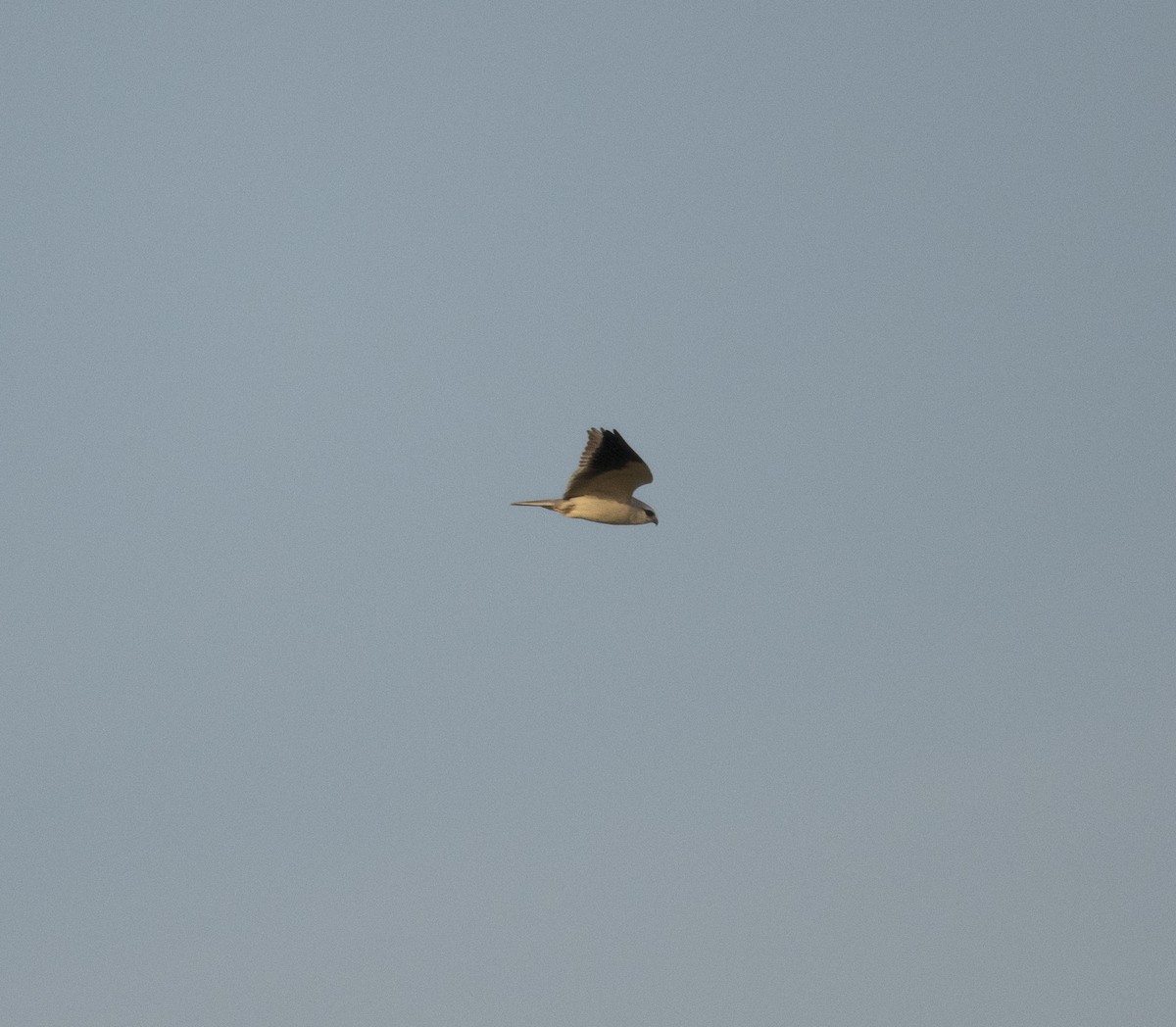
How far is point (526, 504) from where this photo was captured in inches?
2484

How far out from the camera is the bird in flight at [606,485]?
202ft

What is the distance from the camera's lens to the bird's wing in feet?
202

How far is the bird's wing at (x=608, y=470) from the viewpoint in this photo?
2424 inches

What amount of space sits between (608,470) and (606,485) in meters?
0.92

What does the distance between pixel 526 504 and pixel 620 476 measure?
8.25 feet

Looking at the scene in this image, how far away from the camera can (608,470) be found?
62.5 meters

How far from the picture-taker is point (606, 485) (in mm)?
63344

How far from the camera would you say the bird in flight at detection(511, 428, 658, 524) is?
61.7 m

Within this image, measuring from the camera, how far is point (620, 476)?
62.9 meters
